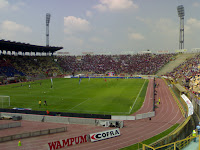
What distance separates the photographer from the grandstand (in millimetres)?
23641

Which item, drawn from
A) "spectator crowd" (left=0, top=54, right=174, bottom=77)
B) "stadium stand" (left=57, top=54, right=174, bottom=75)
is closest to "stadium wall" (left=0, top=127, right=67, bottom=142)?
"spectator crowd" (left=0, top=54, right=174, bottom=77)

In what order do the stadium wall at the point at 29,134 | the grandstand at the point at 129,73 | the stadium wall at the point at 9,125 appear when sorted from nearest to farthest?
the stadium wall at the point at 29,134
the stadium wall at the point at 9,125
the grandstand at the point at 129,73

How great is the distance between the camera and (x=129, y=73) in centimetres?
10750

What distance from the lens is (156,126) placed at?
2266 centimetres

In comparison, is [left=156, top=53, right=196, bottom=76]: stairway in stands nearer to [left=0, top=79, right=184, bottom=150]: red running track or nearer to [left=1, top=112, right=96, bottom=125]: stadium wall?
[left=0, top=79, right=184, bottom=150]: red running track

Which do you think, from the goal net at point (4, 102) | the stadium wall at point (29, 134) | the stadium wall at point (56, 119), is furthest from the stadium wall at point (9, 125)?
the goal net at point (4, 102)

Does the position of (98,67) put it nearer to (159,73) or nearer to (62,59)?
(62,59)

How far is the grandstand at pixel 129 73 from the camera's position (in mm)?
23641

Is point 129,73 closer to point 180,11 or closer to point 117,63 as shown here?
point 117,63

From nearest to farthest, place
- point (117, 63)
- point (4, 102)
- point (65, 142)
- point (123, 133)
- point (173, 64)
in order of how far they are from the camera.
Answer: point (65, 142), point (123, 133), point (4, 102), point (173, 64), point (117, 63)

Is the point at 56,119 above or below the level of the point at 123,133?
above

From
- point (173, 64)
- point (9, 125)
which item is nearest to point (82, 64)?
point (173, 64)

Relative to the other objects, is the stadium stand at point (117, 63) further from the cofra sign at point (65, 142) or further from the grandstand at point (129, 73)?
the cofra sign at point (65, 142)

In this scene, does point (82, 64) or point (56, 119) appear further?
point (82, 64)
